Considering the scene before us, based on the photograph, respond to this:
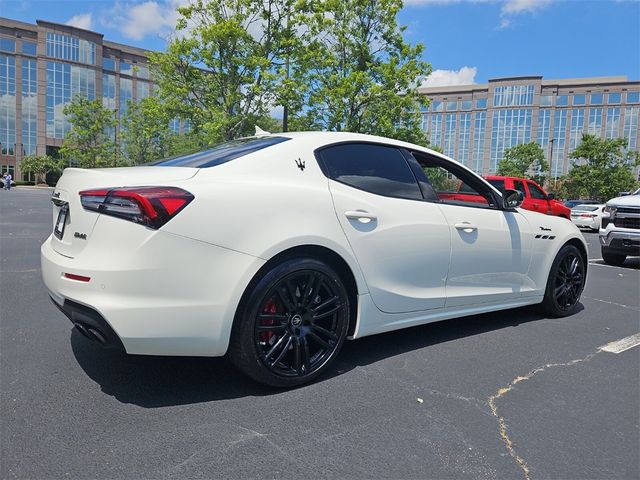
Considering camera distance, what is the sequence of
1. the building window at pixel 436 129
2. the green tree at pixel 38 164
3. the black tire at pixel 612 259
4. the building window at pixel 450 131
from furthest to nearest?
the building window at pixel 436 129, the building window at pixel 450 131, the green tree at pixel 38 164, the black tire at pixel 612 259

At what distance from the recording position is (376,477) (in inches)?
81.0

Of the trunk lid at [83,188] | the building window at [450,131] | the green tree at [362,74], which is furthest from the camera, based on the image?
the building window at [450,131]

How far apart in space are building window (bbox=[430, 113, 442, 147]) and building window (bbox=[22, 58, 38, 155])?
64463mm

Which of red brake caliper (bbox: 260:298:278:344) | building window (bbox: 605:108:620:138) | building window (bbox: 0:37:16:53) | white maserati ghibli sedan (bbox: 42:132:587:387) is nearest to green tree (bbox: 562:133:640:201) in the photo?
Answer: building window (bbox: 605:108:620:138)

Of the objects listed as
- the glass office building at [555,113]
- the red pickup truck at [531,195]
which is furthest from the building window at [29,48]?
the red pickup truck at [531,195]

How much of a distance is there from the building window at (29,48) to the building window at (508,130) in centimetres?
7103

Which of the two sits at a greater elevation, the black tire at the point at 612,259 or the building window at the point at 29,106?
the building window at the point at 29,106

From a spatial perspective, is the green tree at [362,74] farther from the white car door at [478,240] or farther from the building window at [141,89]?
the building window at [141,89]

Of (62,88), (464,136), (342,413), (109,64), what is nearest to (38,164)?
(62,88)

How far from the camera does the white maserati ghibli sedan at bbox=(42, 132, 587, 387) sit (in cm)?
243

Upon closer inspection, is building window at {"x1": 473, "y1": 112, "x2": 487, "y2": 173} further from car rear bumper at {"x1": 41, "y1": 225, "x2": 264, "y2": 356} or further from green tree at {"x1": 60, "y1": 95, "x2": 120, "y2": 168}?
car rear bumper at {"x1": 41, "y1": 225, "x2": 264, "y2": 356}

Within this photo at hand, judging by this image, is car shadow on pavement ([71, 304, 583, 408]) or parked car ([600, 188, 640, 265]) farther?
parked car ([600, 188, 640, 265])

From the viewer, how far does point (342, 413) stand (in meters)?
2.61

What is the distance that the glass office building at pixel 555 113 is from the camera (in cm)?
7731
